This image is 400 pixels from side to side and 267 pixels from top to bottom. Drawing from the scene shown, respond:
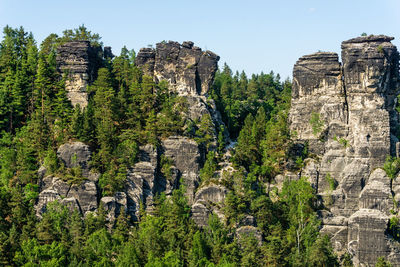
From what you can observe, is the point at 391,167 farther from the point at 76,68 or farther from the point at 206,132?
the point at 76,68

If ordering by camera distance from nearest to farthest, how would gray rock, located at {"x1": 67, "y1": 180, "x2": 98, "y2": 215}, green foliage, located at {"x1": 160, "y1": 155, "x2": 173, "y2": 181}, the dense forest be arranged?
1. the dense forest
2. gray rock, located at {"x1": 67, "y1": 180, "x2": 98, "y2": 215}
3. green foliage, located at {"x1": 160, "y1": 155, "x2": 173, "y2": 181}

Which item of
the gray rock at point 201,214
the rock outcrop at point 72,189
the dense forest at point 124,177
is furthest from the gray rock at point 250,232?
the rock outcrop at point 72,189

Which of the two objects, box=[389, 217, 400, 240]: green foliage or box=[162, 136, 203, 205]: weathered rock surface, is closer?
box=[389, 217, 400, 240]: green foliage

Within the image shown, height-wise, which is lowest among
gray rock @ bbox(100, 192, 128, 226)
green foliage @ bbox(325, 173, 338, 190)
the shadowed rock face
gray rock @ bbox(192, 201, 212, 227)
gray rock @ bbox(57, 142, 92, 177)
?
gray rock @ bbox(192, 201, 212, 227)

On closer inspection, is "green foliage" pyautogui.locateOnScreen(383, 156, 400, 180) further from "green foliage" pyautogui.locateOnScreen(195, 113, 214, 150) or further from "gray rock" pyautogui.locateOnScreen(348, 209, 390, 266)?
"green foliage" pyautogui.locateOnScreen(195, 113, 214, 150)

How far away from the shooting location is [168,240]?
66.6 metres

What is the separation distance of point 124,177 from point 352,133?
1035 inches

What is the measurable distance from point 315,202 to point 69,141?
27897 millimetres

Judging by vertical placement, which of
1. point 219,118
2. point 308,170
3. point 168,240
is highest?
point 219,118

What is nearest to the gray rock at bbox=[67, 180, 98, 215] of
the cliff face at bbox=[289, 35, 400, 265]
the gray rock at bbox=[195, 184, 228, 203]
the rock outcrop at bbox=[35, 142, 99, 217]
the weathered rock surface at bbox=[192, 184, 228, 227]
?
the rock outcrop at bbox=[35, 142, 99, 217]

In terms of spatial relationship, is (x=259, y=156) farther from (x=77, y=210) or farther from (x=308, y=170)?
(x=77, y=210)

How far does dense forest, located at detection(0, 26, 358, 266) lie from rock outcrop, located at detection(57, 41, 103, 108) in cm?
128

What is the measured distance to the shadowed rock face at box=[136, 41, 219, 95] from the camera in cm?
8194

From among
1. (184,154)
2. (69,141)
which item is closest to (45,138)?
(69,141)
